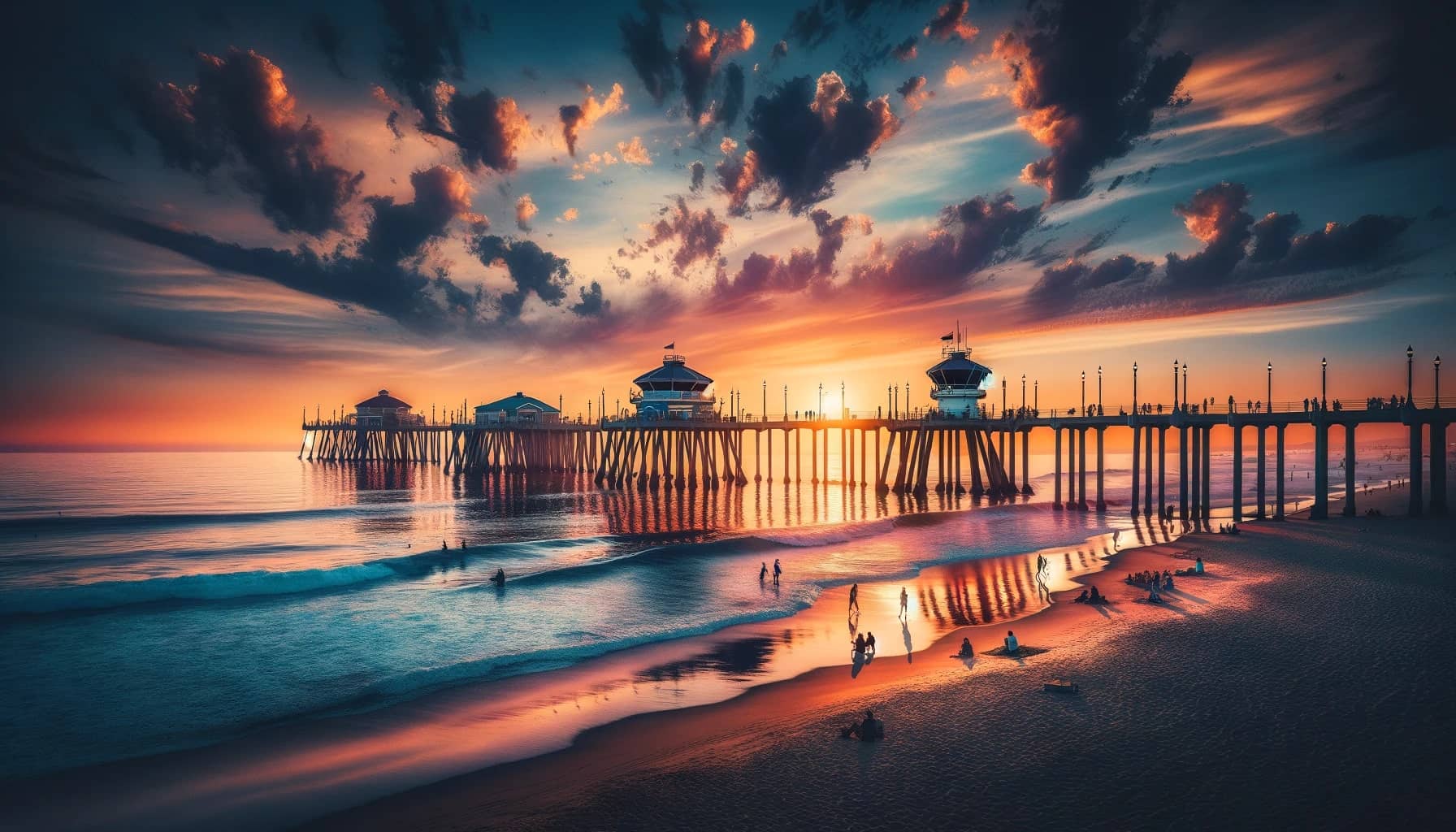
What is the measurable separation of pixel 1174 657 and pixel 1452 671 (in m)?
4.78

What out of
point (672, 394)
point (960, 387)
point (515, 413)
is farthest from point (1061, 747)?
point (515, 413)

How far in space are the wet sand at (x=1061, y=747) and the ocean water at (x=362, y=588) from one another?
243 inches

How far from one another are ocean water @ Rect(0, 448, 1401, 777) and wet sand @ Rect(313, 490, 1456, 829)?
6.17 m

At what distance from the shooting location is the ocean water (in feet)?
50.7

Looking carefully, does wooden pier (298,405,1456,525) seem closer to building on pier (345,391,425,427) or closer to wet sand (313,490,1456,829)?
building on pier (345,391,425,427)

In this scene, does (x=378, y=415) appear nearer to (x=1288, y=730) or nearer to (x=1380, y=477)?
(x=1288, y=730)

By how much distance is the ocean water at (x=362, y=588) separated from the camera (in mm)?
15453

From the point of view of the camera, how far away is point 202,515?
1921 inches

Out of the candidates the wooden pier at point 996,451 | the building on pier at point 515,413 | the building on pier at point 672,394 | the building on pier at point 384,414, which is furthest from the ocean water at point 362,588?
the building on pier at point 384,414

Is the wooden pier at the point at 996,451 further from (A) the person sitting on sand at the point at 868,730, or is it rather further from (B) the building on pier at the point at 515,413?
(A) the person sitting on sand at the point at 868,730

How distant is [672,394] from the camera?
70.4 meters

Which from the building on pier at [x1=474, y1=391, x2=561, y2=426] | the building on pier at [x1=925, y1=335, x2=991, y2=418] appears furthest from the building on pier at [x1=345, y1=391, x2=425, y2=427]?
the building on pier at [x1=925, y1=335, x2=991, y2=418]

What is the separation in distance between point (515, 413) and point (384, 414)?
1261 inches

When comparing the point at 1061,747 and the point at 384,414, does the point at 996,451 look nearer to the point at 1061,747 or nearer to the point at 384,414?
the point at 1061,747
